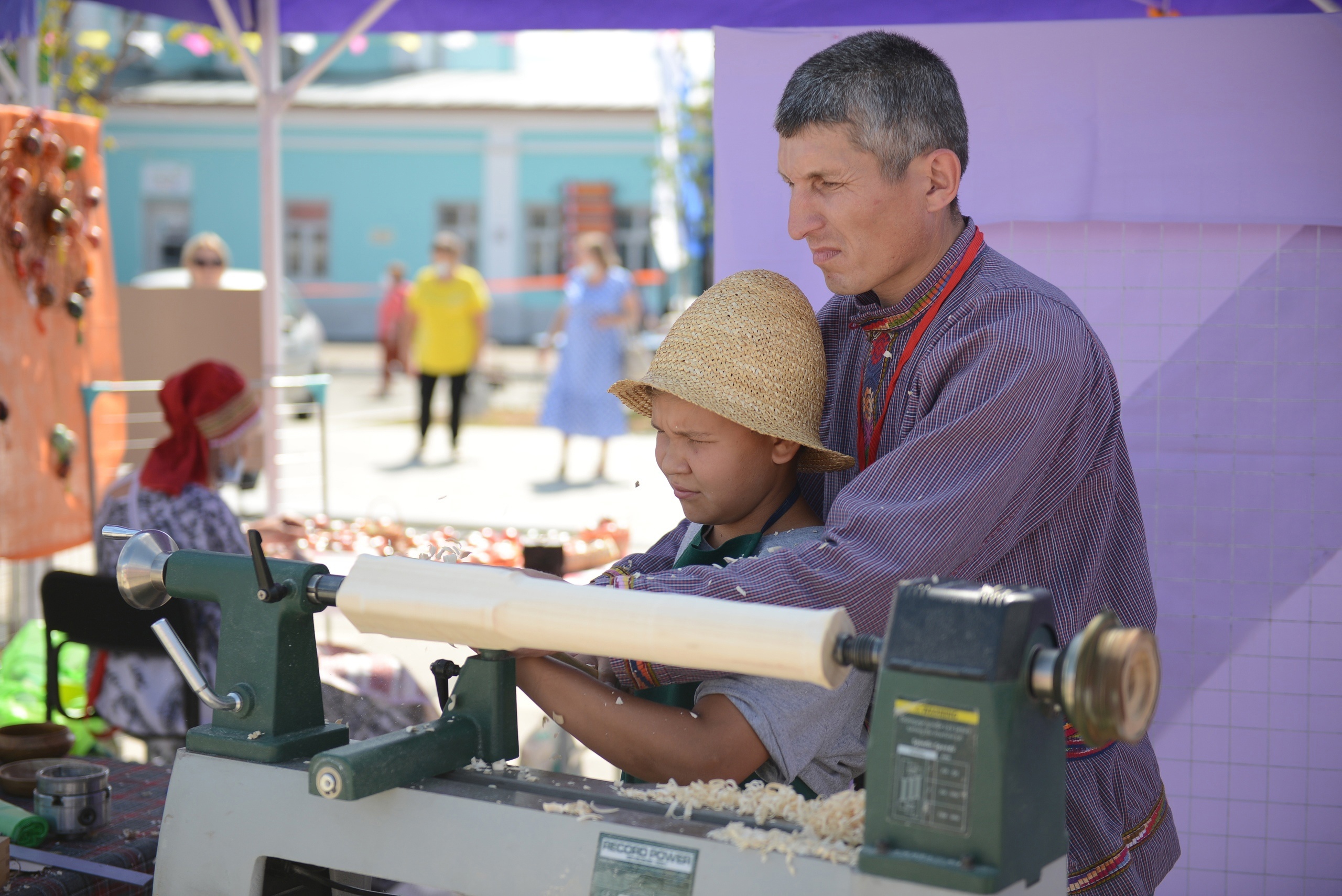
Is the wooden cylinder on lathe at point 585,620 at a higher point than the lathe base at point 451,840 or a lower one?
higher

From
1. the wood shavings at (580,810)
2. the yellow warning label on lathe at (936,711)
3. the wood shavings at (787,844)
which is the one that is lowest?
Answer: the wood shavings at (580,810)

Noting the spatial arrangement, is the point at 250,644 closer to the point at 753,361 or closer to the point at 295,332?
the point at 753,361

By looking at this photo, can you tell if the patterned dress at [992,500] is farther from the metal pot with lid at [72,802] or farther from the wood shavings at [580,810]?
the metal pot with lid at [72,802]

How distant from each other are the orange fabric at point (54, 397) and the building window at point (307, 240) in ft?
69.8

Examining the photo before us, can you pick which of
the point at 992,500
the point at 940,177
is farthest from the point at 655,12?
the point at 992,500

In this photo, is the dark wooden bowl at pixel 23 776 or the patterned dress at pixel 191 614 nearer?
the dark wooden bowl at pixel 23 776

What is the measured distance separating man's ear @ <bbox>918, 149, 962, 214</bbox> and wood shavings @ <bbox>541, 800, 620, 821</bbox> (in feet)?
2.94

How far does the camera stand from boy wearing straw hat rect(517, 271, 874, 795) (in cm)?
134

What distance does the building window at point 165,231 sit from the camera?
24984mm

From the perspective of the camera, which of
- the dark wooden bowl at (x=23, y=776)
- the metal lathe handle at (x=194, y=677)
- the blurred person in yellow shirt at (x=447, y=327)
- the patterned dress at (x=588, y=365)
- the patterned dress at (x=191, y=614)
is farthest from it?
the blurred person in yellow shirt at (x=447, y=327)

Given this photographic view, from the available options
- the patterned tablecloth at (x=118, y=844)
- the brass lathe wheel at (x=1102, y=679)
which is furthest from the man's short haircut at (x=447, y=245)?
the brass lathe wheel at (x=1102, y=679)

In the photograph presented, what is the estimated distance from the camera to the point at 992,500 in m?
1.40

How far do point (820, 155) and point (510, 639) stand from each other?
2.56 ft

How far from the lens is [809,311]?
1.67 m
